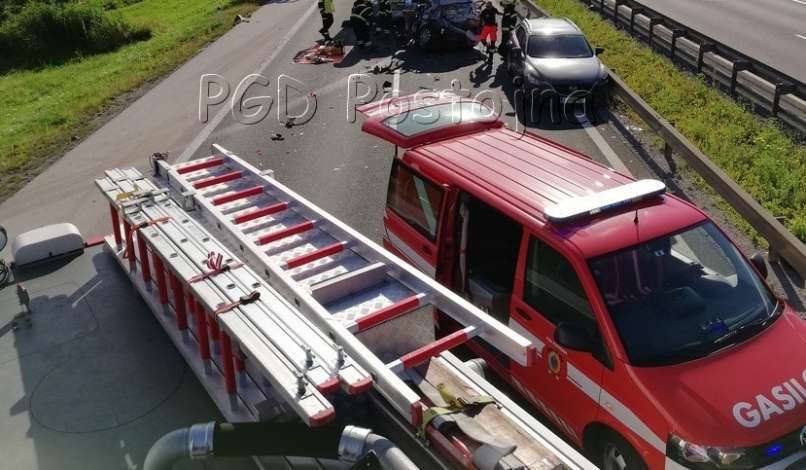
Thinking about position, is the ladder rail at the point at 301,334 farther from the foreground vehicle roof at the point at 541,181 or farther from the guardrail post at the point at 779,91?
the guardrail post at the point at 779,91

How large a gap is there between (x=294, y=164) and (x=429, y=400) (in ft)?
29.6

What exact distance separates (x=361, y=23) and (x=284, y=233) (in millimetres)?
16074

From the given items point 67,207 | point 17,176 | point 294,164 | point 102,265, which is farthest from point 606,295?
point 17,176

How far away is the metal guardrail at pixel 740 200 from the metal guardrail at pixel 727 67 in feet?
7.54

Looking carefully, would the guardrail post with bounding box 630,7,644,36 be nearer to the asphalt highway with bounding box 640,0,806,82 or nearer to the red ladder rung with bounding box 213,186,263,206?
the asphalt highway with bounding box 640,0,806,82

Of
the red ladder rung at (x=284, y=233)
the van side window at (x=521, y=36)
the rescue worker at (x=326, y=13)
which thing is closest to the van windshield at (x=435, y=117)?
the red ladder rung at (x=284, y=233)

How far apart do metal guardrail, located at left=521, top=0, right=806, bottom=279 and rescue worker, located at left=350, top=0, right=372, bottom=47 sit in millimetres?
10778

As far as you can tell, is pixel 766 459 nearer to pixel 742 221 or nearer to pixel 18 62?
pixel 742 221

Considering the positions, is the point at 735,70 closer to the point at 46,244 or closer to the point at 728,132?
the point at 728,132

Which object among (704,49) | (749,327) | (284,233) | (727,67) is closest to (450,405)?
(749,327)

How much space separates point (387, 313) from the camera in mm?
5000

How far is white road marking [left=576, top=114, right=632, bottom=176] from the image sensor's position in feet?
37.8

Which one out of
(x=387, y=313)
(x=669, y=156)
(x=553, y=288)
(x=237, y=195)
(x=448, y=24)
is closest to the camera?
(x=387, y=313)

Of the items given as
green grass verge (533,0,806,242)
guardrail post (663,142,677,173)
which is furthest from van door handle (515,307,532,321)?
guardrail post (663,142,677,173)
